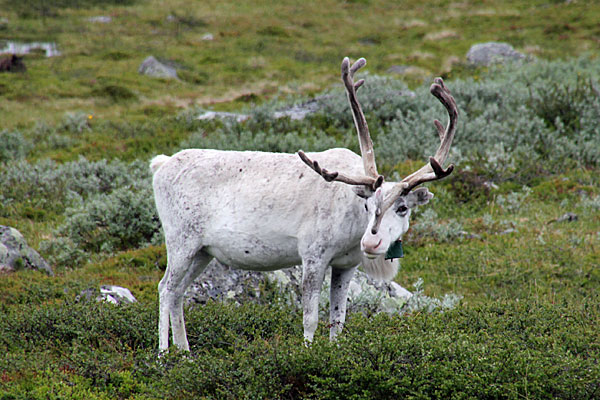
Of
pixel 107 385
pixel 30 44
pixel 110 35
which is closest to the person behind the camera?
pixel 107 385

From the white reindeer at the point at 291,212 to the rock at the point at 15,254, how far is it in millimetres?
3845

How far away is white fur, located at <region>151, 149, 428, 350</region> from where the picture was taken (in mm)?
6082

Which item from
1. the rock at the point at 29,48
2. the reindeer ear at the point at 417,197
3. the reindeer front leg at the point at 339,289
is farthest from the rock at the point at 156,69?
the reindeer ear at the point at 417,197

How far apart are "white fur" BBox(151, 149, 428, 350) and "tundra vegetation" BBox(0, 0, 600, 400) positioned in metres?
0.53

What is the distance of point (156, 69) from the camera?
32375mm

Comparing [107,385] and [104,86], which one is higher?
[107,385]

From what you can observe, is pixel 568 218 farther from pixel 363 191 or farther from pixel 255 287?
pixel 363 191

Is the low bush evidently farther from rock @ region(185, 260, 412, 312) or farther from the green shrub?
the green shrub

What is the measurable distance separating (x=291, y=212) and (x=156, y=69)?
27.9 meters

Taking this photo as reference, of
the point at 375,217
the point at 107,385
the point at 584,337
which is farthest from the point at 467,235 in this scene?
the point at 107,385

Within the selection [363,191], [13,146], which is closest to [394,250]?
[363,191]

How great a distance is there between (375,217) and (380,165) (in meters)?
9.39

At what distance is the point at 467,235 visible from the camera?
11.6 meters

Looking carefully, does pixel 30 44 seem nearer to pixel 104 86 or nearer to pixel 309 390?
pixel 104 86
